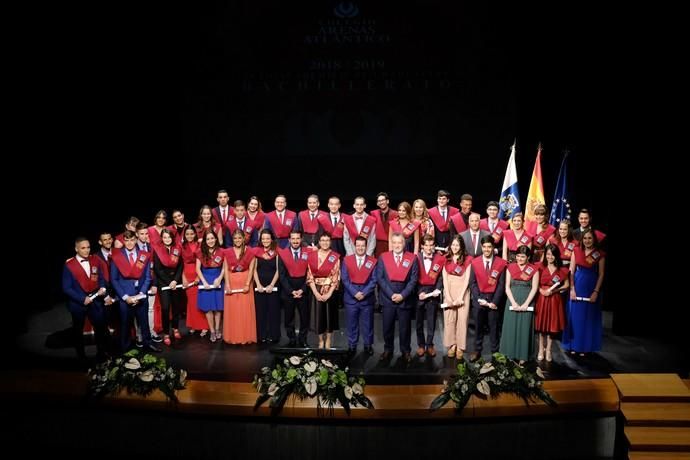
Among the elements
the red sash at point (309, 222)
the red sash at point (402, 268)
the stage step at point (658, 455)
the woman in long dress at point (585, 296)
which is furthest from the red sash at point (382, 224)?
the stage step at point (658, 455)

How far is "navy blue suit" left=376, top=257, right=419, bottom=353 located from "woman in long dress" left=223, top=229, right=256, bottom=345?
1.43 m

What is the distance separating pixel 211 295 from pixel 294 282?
95cm

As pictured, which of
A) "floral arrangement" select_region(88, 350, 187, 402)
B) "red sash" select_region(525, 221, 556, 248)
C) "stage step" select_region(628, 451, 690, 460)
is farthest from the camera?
"red sash" select_region(525, 221, 556, 248)

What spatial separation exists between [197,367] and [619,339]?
4610mm

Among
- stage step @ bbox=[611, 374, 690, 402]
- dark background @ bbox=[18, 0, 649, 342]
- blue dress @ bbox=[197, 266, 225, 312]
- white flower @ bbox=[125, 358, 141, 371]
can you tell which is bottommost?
stage step @ bbox=[611, 374, 690, 402]

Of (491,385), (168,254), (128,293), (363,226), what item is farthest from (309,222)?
(491,385)

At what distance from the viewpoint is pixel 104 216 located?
9562 millimetres

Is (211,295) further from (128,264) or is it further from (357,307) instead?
(357,307)

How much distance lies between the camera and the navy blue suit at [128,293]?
6852 millimetres

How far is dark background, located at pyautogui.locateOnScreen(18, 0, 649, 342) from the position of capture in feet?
29.3

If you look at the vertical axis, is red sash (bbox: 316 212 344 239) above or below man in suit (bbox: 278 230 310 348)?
above

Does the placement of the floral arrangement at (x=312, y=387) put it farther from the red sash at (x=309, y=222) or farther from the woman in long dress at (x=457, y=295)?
the red sash at (x=309, y=222)

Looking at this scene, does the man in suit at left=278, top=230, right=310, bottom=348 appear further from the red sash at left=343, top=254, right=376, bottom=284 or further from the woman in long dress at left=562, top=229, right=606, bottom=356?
the woman in long dress at left=562, top=229, right=606, bottom=356

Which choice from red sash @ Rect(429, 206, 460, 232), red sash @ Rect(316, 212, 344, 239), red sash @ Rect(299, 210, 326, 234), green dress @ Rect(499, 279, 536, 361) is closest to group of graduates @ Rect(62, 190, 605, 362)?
green dress @ Rect(499, 279, 536, 361)
